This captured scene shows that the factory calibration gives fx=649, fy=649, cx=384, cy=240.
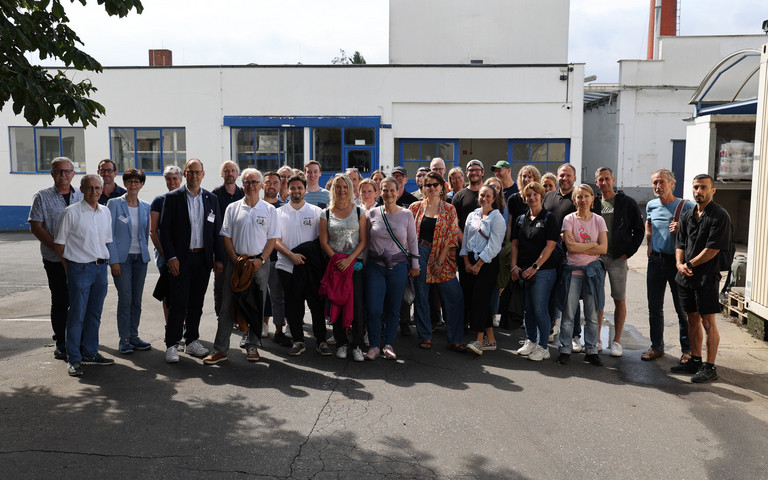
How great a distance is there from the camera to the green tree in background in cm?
520

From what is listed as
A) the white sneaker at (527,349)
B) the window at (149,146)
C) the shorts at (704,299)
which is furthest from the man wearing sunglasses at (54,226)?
the window at (149,146)

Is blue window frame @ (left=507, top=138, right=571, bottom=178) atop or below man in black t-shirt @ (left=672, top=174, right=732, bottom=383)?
atop

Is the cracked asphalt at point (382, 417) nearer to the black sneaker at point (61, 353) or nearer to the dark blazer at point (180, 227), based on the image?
the black sneaker at point (61, 353)

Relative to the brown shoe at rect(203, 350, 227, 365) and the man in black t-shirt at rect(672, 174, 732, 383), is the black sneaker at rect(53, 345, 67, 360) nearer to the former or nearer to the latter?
the brown shoe at rect(203, 350, 227, 365)

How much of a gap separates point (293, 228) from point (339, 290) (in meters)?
0.84

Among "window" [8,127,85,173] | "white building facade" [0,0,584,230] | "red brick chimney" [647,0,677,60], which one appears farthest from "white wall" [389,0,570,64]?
"window" [8,127,85,173]

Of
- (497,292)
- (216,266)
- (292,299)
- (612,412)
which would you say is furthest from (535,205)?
(216,266)

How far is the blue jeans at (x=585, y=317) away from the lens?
646cm

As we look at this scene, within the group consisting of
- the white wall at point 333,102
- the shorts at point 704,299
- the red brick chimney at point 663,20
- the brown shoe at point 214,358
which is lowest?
the brown shoe at point 214,358

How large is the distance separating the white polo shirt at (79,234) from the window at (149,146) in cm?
1624

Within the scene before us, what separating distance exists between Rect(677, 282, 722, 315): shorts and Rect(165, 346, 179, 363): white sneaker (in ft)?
16.0

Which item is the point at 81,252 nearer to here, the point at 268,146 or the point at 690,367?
the point at 690,367

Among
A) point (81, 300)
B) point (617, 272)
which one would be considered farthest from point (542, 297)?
point (81, 300)

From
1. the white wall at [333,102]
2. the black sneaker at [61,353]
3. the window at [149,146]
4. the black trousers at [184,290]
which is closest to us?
the black trousers at [184,290]
